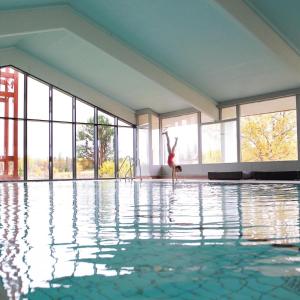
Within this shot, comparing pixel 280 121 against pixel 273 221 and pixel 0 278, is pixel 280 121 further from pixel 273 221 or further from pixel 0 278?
pixel 0 278

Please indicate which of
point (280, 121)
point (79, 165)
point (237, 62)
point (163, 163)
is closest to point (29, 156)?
point (79, 165)

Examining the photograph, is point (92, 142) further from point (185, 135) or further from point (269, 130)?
point (269, 130)

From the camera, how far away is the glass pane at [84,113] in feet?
60.8

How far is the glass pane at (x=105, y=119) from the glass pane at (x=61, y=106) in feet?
4.98

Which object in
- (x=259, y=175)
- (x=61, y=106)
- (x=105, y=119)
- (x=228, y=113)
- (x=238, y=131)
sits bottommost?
(x=259, y=175)

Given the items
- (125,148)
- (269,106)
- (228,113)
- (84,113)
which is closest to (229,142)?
(228,113)

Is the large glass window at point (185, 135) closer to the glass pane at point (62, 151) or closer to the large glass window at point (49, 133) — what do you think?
the large glass window at point (49, 133)

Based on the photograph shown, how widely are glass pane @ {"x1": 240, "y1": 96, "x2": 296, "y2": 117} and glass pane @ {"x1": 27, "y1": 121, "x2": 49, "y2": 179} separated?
8.64 metres

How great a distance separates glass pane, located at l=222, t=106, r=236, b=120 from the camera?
16.4 m

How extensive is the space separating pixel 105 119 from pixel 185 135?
399 centimetres

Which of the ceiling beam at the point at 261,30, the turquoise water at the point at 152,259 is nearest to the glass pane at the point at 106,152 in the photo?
the ceiling beam at the point at 261,30

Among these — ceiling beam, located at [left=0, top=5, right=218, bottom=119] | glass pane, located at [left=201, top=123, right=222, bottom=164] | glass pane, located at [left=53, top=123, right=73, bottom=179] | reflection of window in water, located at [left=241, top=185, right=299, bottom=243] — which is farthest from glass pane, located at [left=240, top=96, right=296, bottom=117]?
reflection of window in water, located at [left=241, top=185, right=299, bottom=243]

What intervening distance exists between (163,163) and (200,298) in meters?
18.0

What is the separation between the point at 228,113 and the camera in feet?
54.7
